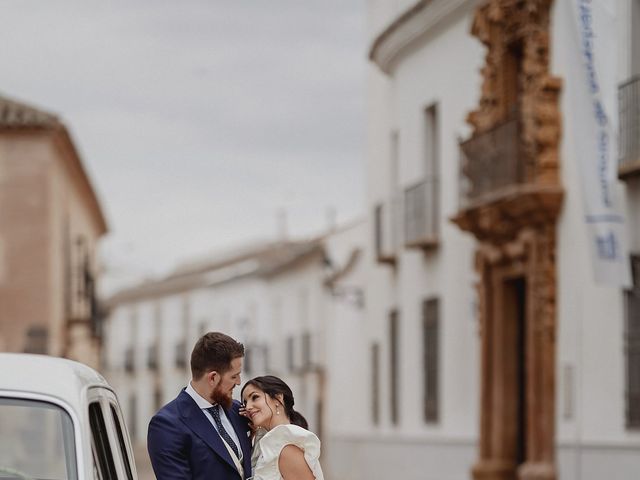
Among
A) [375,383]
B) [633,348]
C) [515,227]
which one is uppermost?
[515,227]

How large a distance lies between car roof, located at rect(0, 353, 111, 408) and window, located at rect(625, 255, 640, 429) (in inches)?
509

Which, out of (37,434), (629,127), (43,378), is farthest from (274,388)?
(629,127)

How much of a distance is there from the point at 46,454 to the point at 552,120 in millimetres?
15184

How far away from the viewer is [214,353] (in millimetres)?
6492

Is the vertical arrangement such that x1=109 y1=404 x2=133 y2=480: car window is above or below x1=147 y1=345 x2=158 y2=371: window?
below

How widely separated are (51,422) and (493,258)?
1737cm

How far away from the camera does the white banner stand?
57.2 ft

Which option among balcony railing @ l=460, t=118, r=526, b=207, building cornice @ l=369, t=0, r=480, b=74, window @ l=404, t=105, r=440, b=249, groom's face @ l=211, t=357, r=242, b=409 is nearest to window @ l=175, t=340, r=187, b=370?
building cornice @ l=369, t=0, r=480, b=74

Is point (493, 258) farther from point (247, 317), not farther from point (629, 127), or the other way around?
point (247, 317)

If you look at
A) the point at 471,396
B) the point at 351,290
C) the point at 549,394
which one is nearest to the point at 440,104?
the point at 471,396

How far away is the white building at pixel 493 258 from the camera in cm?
1947

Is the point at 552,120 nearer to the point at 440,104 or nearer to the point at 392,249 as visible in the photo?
the point at 440,104

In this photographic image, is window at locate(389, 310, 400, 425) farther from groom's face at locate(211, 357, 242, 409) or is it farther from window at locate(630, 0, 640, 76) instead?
groom's face at locate(211, 357, 242, 409)

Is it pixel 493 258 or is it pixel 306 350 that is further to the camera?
pixel 306 350
